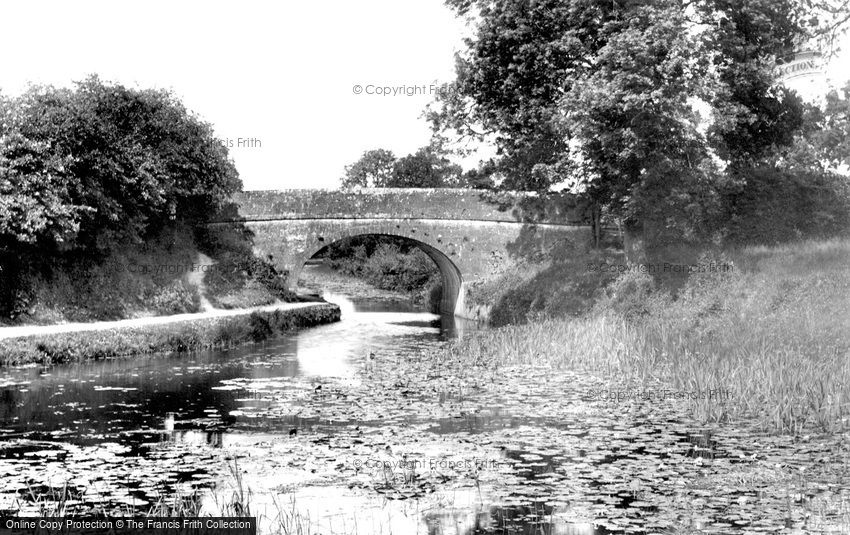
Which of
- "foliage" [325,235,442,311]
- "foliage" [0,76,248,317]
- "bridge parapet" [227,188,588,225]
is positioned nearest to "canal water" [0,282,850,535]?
"foliage" [0,76,248,317]

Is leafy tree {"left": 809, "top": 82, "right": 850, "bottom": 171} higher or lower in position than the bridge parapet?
higher

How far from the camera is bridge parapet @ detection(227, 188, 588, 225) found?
33656 mm

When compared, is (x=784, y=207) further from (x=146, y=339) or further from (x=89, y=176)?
(x=89, y=176)

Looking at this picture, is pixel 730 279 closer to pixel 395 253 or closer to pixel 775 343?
pixel 775 343

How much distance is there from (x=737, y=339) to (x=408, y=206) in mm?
20022

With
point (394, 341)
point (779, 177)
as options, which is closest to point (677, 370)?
point (394, 341)

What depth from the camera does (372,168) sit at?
84500 mm

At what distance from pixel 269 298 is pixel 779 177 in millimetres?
17574

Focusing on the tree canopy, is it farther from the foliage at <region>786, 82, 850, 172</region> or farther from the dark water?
the foliage at <region>786, 82, 850, 172</region>

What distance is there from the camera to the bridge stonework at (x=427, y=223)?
33.7m

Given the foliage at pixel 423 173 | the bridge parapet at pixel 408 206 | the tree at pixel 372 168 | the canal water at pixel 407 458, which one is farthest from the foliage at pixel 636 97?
the tree at pixel 372 168

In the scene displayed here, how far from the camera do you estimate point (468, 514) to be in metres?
7.43

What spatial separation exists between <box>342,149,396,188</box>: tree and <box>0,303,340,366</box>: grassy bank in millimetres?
56221

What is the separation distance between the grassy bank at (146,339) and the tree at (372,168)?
5622cm
